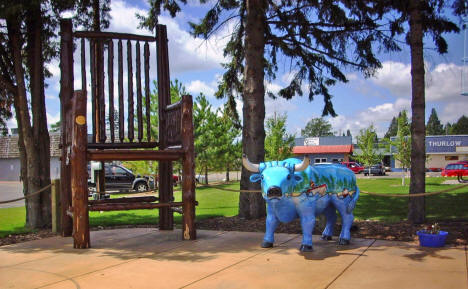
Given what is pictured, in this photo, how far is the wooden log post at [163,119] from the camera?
713 cm

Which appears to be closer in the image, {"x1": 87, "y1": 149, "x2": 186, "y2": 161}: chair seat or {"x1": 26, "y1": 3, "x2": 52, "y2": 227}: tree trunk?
{"x1": 87, "y1": 149, "x2": 186, "y2": 161}: chair seat

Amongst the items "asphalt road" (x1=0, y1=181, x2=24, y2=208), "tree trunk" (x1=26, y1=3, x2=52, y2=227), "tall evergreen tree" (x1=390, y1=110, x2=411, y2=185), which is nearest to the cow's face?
"tree trunk" (x1=26, y1=3, x2=52, y2=227)

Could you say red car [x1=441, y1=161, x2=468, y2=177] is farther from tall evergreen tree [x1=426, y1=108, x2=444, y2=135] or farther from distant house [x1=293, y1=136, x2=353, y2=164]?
tall evergreen tree [x1=426, y1=108, x2=444, y2=135]

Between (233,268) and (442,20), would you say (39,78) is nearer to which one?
(233,268)

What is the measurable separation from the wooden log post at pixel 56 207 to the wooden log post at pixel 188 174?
7.40ft

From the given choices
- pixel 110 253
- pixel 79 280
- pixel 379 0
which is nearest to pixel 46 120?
pixel 110 253

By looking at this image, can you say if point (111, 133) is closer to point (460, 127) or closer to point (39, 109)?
point (39, 109)

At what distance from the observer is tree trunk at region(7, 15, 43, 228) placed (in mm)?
7469

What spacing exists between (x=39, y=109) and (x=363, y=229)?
577cm

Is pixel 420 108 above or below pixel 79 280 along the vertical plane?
above

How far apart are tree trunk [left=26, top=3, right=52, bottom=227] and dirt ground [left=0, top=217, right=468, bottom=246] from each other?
588 mm

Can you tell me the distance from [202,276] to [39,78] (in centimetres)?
516

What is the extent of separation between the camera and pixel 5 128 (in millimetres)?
10656

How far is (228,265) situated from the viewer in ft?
15.2
